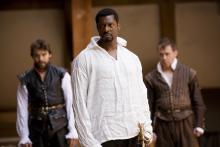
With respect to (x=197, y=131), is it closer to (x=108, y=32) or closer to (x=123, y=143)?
(x=123, y=143)

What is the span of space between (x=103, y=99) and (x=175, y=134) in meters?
2.47

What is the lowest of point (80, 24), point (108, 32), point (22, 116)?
point (22, 116)

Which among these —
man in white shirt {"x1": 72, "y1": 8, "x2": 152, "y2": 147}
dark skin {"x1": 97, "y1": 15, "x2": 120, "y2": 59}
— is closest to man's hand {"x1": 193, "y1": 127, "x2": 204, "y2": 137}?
man in white shirt {"x1": 72, "y1": 8, "x2": 152, "y2": 147}

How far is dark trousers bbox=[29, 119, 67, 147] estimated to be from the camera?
21.2ft

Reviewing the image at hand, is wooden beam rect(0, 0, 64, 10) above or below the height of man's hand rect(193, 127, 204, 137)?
above

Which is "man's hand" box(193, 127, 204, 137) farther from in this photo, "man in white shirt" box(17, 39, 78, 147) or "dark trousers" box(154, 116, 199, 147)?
"man in white shirt" box(17, 39, 78, 147)

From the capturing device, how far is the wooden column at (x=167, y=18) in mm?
8289

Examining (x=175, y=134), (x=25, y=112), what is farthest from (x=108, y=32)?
(x=175, y=134)

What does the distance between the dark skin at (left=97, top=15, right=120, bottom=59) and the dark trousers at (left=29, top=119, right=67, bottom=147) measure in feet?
6.84

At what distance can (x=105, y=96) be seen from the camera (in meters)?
4.45

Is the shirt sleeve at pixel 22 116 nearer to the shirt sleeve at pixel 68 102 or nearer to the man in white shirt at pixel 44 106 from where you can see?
the man in white shirt at pixel 44 106

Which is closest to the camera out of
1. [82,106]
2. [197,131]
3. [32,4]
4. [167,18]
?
[82,106]

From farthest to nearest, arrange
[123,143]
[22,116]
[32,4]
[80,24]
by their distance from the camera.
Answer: [32,4], [80,24], [22,116], [123,143]

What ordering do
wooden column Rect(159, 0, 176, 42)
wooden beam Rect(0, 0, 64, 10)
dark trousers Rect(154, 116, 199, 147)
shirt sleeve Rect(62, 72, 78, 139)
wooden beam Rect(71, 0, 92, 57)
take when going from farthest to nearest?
1. wooden column Rect(159, 0, 176, 42)
2. wooden beam Rect(0, 0, 64, 10)
3. wooden beam Rect(71, 0, 92, 57)
4. dark trousers Rect(154, 116, 199, 147)
5. shirt sleeve Rect(62, 72, 78, 139)
